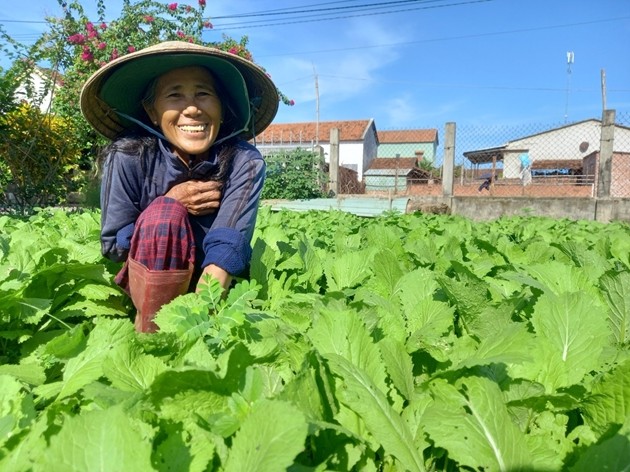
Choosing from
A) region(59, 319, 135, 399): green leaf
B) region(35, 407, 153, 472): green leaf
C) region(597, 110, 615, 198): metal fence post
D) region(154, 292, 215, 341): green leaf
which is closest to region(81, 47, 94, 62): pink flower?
region(597, 110, 615, 198): metal fence post

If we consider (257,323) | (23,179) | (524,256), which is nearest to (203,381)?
(257,323)

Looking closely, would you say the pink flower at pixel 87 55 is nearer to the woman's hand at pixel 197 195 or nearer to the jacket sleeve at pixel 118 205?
the jacket sleeve at pixel 118 205

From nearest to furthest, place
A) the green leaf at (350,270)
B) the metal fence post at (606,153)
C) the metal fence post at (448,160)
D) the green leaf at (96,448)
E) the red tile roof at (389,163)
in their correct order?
the green leaf at (96,448) < the green leaf at (350,270) < the metal fence post at (606,153) < the metal fence post at (448,160) < the red tile roof at (389,163)

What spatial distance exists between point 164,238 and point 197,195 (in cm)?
28

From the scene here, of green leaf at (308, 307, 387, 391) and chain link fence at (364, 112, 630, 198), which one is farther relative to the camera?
chain link fence at (364, 112, 630, 198)

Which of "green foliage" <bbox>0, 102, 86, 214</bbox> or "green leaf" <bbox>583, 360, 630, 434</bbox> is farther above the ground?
"green foliage" <bbox>0, 102, 86, 214</bbox>

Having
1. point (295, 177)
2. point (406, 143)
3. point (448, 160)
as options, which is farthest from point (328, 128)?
point (448, 160)

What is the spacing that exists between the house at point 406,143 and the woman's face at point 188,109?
59.1 m

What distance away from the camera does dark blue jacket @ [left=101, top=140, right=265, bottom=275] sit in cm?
207

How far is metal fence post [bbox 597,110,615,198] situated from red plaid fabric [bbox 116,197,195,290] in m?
10.5

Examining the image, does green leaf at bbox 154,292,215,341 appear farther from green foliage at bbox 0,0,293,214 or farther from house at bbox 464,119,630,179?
house at bbox 464,119,630,179

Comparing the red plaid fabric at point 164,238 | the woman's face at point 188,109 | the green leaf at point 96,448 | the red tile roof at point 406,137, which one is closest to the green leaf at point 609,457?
the green leaf at point 96,448

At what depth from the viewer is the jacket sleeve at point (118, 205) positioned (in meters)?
2.14

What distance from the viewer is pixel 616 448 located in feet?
2.23
